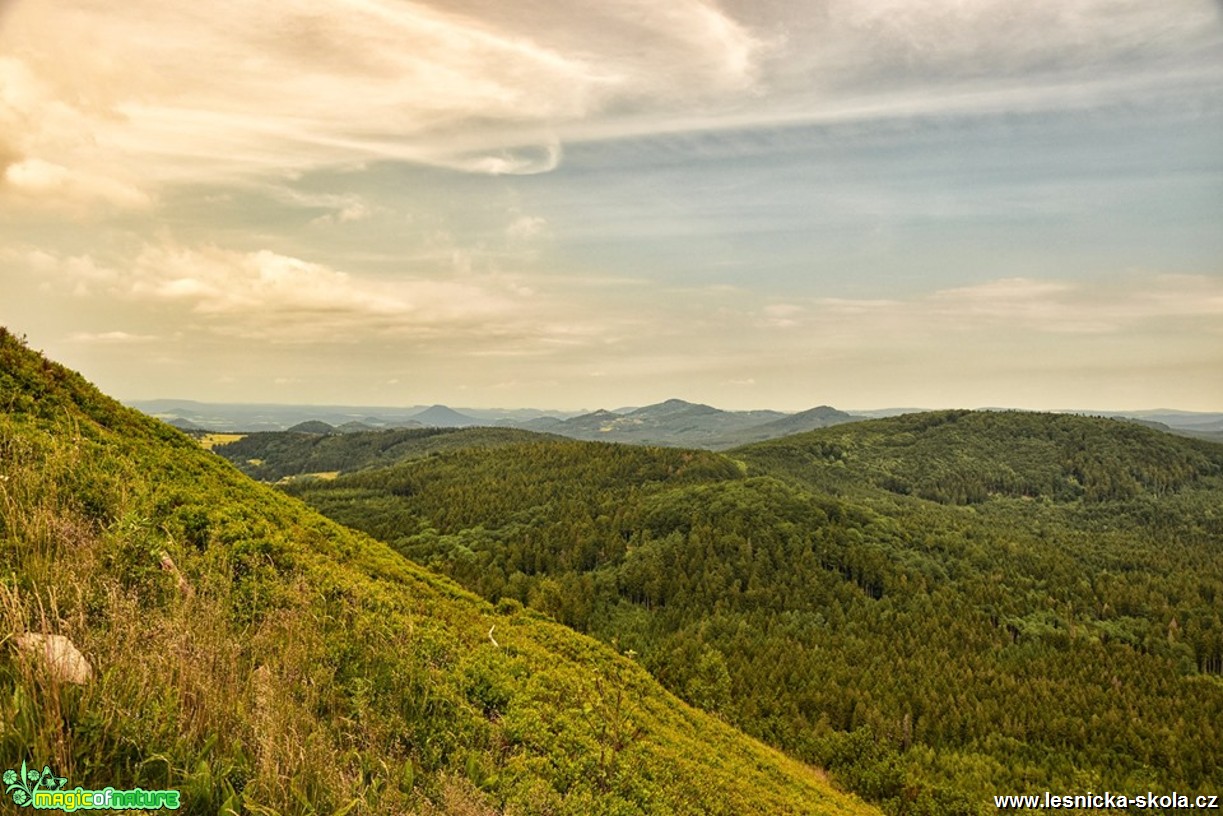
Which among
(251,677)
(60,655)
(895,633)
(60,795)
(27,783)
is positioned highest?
(60,655)

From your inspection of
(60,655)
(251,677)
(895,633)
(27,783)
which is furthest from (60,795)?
(895,633)

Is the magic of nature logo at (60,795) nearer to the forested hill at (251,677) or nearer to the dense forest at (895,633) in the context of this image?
the forested hill at (251,677)

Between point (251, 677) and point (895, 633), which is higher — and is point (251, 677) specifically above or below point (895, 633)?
above

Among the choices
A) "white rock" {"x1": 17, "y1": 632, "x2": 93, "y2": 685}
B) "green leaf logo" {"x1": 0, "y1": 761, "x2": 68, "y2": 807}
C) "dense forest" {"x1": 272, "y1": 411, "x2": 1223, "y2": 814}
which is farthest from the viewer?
"dense forest" {"x1": 272, "y1": 411, "x2": 1223, "y2": 814}

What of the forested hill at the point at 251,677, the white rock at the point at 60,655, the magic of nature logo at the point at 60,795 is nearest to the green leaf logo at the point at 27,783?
the magic of nature logo at the point at 60,795

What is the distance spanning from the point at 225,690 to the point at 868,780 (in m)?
97.8

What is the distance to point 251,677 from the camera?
8609 millimetres

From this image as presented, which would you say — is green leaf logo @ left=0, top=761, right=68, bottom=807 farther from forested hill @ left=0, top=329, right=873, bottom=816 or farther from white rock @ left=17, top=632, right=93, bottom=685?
white rock @ left=17, top=632, right=93, bottom=685

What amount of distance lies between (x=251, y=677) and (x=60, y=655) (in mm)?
2650

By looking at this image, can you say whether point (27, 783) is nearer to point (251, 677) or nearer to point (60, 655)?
point (60, 655)

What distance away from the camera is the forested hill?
6305mm

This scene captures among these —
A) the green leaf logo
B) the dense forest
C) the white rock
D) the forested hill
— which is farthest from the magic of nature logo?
the dense forest

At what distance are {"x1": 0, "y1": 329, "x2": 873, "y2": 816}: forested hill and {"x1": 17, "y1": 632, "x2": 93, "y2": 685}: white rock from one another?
34mm

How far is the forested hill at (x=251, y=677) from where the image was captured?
20.7ft
